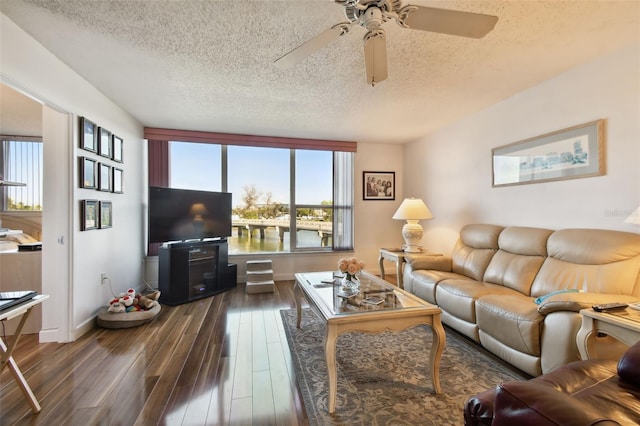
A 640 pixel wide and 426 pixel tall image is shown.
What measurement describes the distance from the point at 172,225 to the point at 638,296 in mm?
4502

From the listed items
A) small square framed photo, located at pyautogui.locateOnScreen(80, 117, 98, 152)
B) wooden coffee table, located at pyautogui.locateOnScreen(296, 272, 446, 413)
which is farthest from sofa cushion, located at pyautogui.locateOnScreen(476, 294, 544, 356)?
small square framed photo, located at pyautogui.locateOnScreen(80, 117, 98, 152)

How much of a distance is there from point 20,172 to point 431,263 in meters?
5.97

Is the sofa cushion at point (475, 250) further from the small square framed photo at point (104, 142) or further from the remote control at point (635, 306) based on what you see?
the small square framed photo at point (104, 142)

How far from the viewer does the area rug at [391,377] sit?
5.16 ft

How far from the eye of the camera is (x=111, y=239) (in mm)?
3119

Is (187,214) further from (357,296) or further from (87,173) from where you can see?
(357,296)

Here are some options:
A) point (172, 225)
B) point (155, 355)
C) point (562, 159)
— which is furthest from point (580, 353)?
point (172, 225)

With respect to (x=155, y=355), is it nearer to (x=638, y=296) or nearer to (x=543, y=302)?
(x=543, y=302)

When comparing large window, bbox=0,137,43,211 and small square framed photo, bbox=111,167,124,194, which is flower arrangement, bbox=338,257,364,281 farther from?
large window, bbox=0,137,43,211

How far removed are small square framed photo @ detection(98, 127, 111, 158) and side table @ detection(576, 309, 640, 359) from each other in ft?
13.7

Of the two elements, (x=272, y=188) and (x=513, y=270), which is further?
(x=272, y=188)

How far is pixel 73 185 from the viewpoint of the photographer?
2461 mm

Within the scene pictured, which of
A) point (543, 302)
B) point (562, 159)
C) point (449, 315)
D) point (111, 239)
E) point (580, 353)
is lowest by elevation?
point (449, 315)

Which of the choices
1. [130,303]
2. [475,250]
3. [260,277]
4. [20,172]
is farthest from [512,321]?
[20,172]
